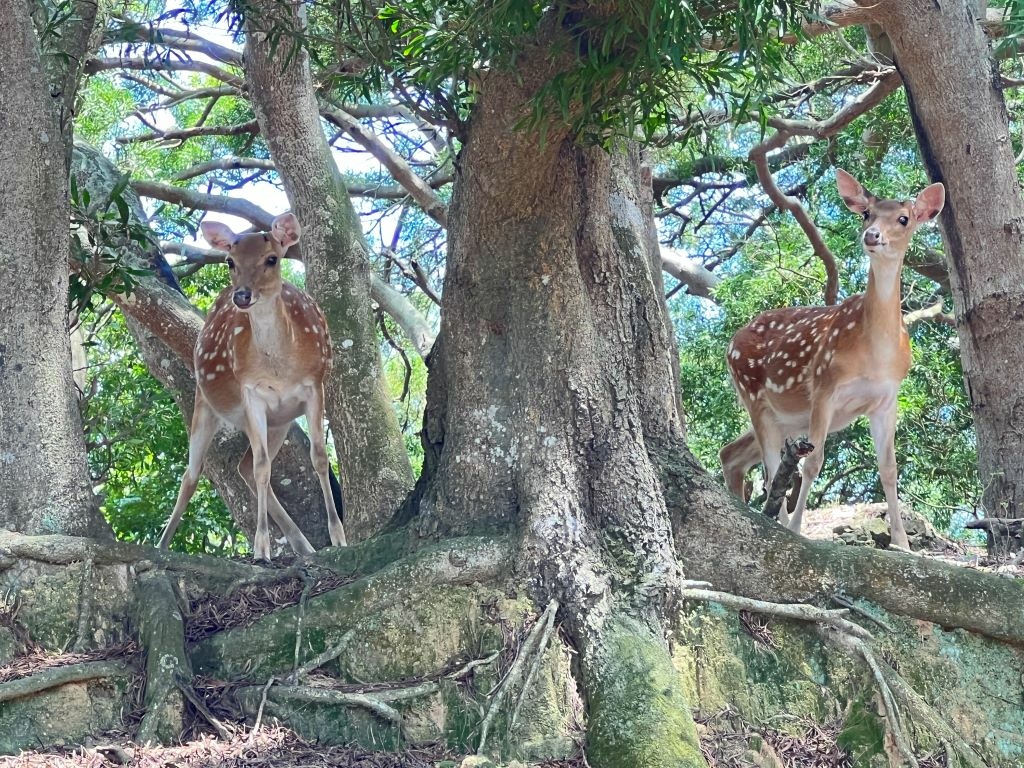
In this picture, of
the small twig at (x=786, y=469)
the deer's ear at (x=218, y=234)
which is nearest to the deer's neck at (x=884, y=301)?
the small twig at (x=786, y=469)

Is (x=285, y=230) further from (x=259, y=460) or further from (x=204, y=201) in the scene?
(x=204, y=201)

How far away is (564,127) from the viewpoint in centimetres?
503

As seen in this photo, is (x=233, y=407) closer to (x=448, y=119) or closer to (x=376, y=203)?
(x=448, y=119)

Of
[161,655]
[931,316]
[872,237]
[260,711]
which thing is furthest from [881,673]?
[931,316]

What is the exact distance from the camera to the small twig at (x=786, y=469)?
19.0 ft

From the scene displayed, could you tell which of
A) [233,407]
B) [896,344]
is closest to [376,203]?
[233,407]

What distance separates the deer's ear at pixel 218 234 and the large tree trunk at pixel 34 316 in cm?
191

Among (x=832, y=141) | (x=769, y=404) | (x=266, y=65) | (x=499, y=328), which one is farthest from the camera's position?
(x=832, y=141)

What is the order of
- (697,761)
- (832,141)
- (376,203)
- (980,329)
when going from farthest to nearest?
(376,203)
(832,141)
(980,329)
(697,761)

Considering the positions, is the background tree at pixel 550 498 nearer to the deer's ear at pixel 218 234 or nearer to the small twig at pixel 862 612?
the small twig at pixel 862 612

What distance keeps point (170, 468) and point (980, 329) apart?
6577 millimetres

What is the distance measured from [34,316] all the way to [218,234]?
2.27 m

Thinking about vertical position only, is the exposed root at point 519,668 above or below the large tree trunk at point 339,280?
below

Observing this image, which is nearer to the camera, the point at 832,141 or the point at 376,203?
the point at 832,141
